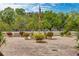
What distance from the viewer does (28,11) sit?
2.49m

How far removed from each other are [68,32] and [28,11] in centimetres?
45

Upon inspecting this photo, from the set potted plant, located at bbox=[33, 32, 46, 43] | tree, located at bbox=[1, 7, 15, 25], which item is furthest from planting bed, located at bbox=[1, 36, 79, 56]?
tree, located at bbox=[1, 7, 15, 25]

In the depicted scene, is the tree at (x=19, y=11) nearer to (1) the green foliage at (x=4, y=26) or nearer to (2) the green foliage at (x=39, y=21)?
(2) the green foliage at (x=39, y=21)

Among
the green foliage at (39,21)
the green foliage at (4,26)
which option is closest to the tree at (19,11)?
the green foliage at (39,21)

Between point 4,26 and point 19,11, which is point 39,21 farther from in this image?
point 4,26

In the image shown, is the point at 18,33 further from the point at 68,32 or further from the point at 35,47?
the point at 68,32

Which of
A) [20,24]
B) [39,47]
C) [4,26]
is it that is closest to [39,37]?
[39,47]

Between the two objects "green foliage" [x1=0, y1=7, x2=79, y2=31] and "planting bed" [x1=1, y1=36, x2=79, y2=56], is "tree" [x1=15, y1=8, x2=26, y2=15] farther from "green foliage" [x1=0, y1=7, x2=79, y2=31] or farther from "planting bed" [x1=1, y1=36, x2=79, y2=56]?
"planting bed" [x1=1, y1=36, x2=79, y2=56]

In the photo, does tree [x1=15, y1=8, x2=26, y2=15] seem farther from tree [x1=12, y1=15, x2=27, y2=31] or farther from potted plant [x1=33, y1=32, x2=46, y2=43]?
potted plant [x1=33, y1=32, x2=46, y2=43]

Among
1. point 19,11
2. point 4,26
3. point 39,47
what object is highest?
point 19,11

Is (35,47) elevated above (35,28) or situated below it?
below

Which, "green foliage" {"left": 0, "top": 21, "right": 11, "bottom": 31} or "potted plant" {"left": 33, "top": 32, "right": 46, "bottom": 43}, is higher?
"green foliage" {"left": 0, "top": 21, "right": 11, "bottom": 31}

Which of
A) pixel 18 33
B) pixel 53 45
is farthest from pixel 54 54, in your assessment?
pixel 18 33

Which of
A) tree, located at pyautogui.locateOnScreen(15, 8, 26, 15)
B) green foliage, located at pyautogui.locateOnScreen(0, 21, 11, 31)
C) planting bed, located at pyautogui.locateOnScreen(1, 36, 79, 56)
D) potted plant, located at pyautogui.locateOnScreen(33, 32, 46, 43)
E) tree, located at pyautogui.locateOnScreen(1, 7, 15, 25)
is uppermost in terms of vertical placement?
tree, located at pyautogui.locateOnScreen(15, 8, 26, 15)
